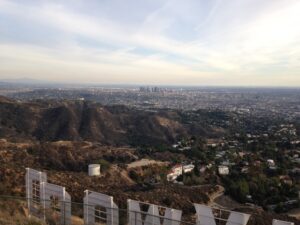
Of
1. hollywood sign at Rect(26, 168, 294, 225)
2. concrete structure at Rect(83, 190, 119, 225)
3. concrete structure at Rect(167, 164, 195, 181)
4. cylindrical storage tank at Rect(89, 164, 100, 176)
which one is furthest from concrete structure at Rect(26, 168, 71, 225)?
concrete structure at Rect(167, 164, 195, 181)

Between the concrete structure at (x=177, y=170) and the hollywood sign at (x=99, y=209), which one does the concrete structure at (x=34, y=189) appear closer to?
the hollywood sign at (x=99, y=209)

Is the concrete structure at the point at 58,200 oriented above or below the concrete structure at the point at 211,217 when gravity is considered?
below

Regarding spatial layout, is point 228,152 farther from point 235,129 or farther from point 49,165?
point 235,129

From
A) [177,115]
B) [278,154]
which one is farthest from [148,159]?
[177,115]

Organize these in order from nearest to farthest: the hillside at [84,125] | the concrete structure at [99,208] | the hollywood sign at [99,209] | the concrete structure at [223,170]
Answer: the hollywood sign at [99,209] < the concrete structure at [99,208] < the concrete structure at [223,170] < the hillside at [84,125]

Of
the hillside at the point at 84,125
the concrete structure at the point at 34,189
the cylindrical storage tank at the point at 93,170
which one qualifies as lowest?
the hillside at the point at 84,125

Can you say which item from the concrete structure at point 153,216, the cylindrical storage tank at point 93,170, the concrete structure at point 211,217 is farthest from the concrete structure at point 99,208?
the cylindrical storage tank at point 93,170

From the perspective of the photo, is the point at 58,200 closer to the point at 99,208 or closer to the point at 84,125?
the point at 99,208

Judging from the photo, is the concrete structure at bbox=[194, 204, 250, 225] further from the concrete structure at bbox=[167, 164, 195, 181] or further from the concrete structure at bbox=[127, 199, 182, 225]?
Result: the concrete structure at bbox=[167, 164, 195, 181]
